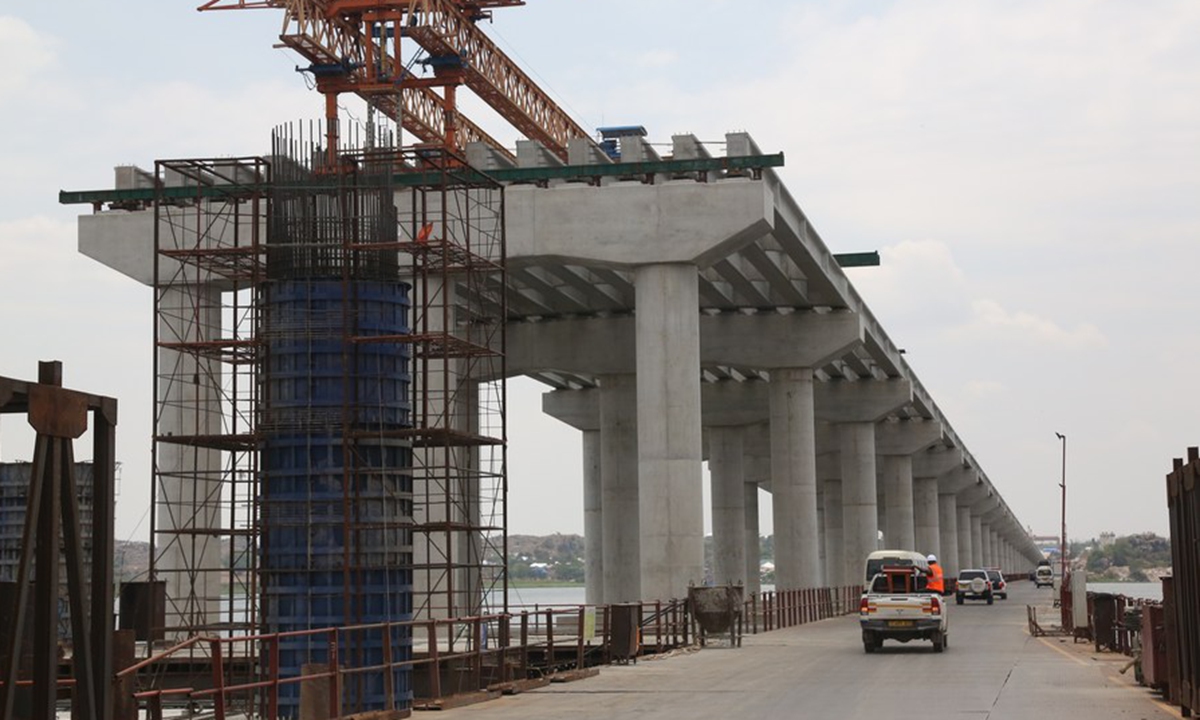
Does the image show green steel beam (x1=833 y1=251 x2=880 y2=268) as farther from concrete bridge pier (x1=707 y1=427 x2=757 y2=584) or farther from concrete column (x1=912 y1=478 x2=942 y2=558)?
concrete column (x1=912 y1=478 x2=942 y2=558)

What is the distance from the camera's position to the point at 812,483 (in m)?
Answer: 70.2

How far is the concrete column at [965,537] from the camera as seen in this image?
557 ft

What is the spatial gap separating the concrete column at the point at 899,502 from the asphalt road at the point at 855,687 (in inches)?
2394

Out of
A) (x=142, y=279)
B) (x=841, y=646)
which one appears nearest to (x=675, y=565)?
(x=841, y=646)

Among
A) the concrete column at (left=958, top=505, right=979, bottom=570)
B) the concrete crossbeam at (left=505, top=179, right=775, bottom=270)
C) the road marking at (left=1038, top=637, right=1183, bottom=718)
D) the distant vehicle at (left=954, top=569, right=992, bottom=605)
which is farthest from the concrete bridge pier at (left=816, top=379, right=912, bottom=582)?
the concrete column at (left=958, top=505, right=979, bottom=570)

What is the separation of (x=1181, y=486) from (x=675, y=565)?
30099 mm

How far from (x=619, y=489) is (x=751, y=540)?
43.4 meters

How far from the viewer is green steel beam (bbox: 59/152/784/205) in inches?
1909

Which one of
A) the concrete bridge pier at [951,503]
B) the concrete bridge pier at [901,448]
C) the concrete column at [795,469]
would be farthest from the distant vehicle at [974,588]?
the concrete bridge pier at [951,503]

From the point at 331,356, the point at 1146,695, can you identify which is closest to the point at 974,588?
the point at 331,356

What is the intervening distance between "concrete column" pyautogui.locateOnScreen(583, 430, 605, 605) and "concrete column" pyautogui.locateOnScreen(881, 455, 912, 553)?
1986 cm

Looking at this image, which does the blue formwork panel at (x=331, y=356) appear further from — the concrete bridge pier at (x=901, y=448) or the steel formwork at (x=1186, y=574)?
the concrete bridge pier at (x=901, y=448)

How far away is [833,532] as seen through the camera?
132250mm

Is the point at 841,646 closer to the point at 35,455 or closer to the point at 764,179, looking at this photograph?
the point at 764,179
